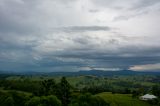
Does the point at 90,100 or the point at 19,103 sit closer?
the point at 90,100

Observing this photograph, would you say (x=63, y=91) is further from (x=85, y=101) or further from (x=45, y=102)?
(x=45, y=102)

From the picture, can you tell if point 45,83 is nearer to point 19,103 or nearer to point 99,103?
point 19,103

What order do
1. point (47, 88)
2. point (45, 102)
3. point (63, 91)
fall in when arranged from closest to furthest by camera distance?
point (45, 102)
point (63, 91)
point (47, 88)

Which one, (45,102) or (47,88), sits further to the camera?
(47,88)

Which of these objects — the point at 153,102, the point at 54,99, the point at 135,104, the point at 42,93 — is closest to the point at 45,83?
the point at 42,93

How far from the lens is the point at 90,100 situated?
5448 inches

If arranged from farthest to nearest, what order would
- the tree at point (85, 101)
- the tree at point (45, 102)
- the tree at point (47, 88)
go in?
the tree at point (47, 88), the tree at point (85, 101), the tree at point (45, 102)

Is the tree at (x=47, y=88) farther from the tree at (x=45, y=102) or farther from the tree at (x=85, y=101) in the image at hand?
the tree at (x=45, y=102)

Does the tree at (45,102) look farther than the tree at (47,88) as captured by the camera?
No

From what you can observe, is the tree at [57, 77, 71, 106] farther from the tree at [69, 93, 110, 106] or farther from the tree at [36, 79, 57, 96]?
the tree at [69, 93, 110, 106]

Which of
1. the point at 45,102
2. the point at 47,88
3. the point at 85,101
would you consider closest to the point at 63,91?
the point at 47,88

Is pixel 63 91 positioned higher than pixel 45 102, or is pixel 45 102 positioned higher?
pixel 63 91

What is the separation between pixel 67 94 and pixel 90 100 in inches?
1386

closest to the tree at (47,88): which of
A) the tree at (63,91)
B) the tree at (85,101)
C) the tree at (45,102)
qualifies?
the tree at (63,91)
